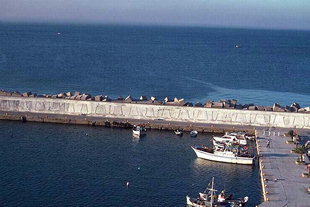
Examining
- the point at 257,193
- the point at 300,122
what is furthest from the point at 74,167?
the point at 300,122

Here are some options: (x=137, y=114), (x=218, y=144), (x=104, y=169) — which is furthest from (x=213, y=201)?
(x=137, y=114)

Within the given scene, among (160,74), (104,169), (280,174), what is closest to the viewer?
(280,174)

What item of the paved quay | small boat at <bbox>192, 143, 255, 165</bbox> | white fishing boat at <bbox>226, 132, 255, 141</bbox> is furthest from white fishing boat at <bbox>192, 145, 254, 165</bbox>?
white fishing boat at <bbox>226, 132, 255, 141</bbox>

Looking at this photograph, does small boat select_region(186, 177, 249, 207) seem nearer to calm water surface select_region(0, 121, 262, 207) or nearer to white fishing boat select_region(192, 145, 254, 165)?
calm water surface select_region(0, 121, 262, 207)

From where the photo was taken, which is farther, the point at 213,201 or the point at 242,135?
the point at 242,135

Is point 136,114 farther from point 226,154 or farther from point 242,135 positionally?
point 226,154

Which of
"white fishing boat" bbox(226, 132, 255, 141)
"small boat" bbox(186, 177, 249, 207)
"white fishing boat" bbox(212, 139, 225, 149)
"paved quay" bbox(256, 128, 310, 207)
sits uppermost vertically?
"white fishing boat" bbox(226, 132, 255, 141)
